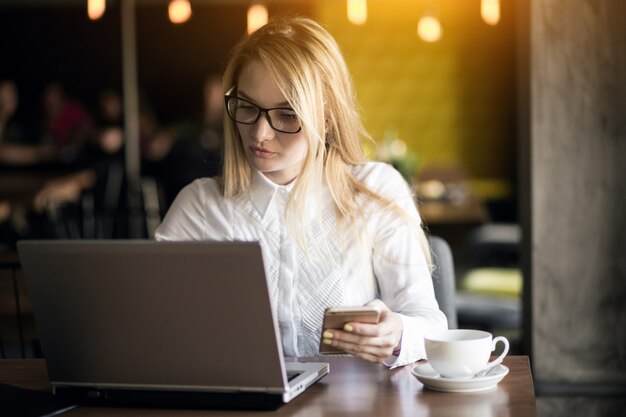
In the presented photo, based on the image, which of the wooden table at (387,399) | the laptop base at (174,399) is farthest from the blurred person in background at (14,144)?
the laptop base at (174,399)

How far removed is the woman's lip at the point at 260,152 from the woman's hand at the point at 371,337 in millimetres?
427

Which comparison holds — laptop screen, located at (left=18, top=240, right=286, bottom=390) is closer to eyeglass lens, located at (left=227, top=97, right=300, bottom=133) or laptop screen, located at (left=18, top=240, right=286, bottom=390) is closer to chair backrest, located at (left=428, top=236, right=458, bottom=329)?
eyeglass lens, located at (left=227, top=97, right=300, bottom=133)

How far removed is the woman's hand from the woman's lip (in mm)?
427

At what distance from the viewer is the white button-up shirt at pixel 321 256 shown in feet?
6.41

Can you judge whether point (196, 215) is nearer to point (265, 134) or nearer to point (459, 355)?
point (265, 134)

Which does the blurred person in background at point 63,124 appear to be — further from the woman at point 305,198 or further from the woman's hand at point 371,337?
the woman's hand at point 371,337

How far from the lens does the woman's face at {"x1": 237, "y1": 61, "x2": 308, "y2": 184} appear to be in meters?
1.86

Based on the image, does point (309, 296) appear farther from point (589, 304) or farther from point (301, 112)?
point (589, 304)

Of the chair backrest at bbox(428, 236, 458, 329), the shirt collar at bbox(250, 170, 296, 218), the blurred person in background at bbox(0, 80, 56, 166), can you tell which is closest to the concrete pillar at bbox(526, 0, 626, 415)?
the chair backrest at bbox(428, 236, 458, 329)

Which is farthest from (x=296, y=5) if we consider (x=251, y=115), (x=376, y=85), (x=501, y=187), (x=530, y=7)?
(x=251, y=115)

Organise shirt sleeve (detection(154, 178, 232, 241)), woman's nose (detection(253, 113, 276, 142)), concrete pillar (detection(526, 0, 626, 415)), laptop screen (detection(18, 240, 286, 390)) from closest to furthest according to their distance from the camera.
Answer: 1. laptop screen (detection(18, 240, 286, 390))
2. woman's nose (detection(253, 113, 276, 142))
3. shirt sleeve (detection(154, 178, 232, 241))
4. concrete pillar (detection(526, 0, 626, 415))

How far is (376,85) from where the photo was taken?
954 centimetres

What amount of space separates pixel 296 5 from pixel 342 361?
8729 mm

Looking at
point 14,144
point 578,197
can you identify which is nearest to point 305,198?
point 578,197
